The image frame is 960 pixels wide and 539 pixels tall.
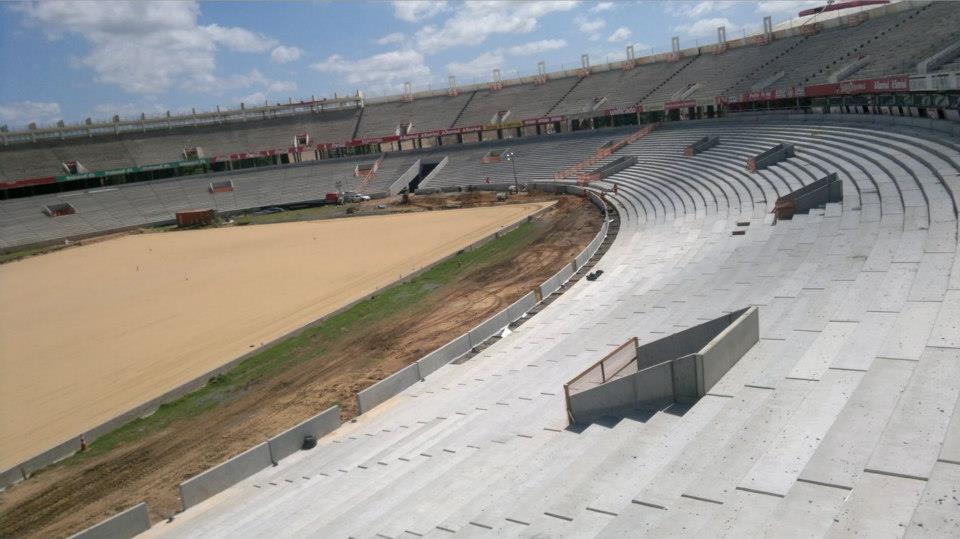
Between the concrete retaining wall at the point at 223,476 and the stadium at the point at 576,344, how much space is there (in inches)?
2.0

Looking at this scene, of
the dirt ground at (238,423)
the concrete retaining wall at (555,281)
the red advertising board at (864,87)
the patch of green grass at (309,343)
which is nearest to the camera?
the dirt ground at (238,423)

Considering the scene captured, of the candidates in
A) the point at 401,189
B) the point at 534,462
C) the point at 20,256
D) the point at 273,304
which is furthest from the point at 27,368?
the point at 401,189

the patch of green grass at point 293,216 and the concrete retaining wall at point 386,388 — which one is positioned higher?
the patch of green grass at point 293,216

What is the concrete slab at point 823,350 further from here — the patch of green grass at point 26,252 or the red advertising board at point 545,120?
the patch of green grass at point 26,252

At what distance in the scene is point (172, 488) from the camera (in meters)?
13.7

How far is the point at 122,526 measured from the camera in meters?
11.0

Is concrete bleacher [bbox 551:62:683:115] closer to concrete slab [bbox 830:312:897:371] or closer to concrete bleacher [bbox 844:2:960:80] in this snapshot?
concrete bleacher [bbox 844:2:960:80]

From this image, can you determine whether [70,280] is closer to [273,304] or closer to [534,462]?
[273,304]

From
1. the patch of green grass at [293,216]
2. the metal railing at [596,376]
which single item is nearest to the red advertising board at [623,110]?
the patch of green grass at [293,216]

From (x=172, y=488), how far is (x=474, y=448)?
685cm

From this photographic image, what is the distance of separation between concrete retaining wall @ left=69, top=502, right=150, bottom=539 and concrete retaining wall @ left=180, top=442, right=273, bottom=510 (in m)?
0.67

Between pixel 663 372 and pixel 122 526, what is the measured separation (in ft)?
28.8

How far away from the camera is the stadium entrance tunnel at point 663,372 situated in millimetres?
9305

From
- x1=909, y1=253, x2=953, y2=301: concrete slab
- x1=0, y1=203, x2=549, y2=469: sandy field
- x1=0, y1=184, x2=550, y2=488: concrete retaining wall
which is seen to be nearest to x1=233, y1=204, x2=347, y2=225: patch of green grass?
x1=0, y1=203, x2=549, y2=469: sandy field
